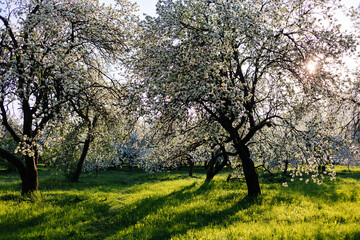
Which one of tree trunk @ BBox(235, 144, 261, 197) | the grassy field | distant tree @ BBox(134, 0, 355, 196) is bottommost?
the grassy field

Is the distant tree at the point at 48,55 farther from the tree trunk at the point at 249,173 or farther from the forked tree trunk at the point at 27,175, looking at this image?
the tree trunk at the point at 249,173

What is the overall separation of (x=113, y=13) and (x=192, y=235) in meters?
14.5

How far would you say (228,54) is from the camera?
9.70 metres

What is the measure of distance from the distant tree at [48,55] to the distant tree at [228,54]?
3.15 m

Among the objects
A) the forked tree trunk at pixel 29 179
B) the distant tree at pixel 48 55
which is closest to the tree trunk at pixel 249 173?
the distant tree at pixel 48 55

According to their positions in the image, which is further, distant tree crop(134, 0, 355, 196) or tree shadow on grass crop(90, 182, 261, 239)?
distant tree crop(134, 0, 355, 196)

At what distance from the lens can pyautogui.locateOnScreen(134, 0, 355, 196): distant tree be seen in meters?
9.52

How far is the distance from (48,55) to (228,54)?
26.2 ft

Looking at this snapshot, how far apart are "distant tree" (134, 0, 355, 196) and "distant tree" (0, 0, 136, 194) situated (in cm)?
315

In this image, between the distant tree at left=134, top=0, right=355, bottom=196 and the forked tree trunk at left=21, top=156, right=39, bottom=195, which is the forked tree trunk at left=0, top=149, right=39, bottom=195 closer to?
the forked tree trunk at left=21, top=156, right=39, bottom=195

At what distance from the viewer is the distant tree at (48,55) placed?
1000 cm

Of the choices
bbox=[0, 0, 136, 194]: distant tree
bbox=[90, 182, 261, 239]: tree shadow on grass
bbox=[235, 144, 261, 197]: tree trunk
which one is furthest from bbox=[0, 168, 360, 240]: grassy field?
bbox=[0, 0, 136, 194]: distant tree

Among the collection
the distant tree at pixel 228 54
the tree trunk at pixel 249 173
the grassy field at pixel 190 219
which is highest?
the distant tree at pixel 228 54

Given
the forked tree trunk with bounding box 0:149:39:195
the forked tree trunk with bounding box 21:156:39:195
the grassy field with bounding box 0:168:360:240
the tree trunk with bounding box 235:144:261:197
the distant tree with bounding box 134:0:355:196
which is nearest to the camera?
the grassy field with bounding box 0:168:360:240
